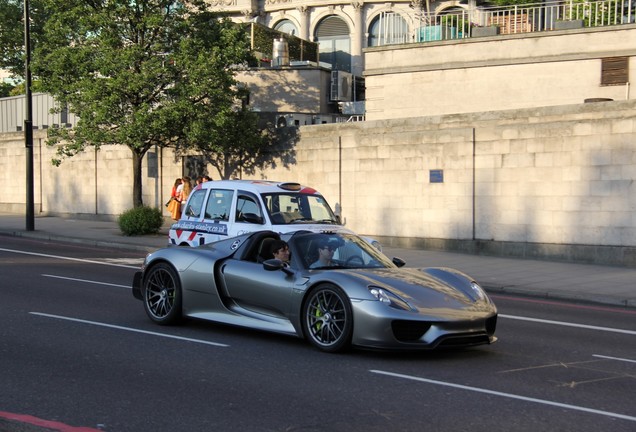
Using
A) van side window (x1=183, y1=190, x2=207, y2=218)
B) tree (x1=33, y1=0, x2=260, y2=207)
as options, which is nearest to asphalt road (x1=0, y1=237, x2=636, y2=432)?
van side window (x1=183, y1=190, x2=207, y2=218)

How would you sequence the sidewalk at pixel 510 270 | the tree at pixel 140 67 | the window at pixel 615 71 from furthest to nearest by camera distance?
the window at pixel 615 71 < the tree at pixel 140 67 < the sidewalk at pixel 510 270

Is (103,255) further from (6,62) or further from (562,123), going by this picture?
(6,62)

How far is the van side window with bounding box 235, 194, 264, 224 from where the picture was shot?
1500cm

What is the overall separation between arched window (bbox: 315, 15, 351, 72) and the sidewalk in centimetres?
3024

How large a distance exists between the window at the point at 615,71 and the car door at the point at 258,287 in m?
18.4

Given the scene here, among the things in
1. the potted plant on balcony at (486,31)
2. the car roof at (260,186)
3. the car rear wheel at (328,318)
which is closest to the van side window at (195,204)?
the car roof at (260,186)

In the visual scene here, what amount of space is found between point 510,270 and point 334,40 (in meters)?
39.9

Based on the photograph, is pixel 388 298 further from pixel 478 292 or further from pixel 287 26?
pixel 287 26

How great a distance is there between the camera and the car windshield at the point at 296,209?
15.1 m

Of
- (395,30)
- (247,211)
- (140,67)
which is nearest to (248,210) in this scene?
(247,211)

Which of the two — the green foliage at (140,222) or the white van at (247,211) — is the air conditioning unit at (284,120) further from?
the white van at (247,211)

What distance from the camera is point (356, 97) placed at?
40.3 m

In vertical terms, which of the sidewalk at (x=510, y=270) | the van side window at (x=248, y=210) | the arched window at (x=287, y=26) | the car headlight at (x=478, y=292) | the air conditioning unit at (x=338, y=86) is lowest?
the sidewalk at (x=510, y=270)

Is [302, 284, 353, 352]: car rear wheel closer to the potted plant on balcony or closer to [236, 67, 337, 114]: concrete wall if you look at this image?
the potted plant on balcony
